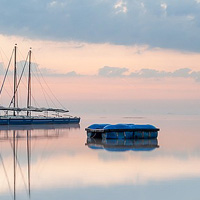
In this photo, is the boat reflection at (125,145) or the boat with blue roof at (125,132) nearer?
the boat reflection at (125,145)

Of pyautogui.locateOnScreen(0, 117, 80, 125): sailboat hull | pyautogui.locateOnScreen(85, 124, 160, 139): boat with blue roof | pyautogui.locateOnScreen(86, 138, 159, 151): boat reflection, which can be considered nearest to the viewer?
pyautogui.locateOnScreen(86, 138, 159, 151): boat reflection

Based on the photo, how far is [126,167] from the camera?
28656 millimetres

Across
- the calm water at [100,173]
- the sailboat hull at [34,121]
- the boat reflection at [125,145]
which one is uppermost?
the calm water at [100,173]

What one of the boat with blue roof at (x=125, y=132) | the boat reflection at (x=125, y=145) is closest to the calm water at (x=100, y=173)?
the boat reflection at (x=125, y=145)

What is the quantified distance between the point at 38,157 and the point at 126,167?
789 cm

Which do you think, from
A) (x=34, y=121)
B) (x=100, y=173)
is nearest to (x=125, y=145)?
(x=100, y=173)

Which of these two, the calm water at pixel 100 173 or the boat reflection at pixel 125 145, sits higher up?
the calm water at pixel 100 173

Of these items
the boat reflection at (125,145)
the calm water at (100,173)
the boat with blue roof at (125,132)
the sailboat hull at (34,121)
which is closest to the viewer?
the calm water at (100,173)

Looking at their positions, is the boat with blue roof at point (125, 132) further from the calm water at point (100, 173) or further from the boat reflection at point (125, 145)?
the calm water at point (100, 173)

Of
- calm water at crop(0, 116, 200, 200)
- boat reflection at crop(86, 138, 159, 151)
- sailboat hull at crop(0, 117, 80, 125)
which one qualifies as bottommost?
sailboat hull at crop(0, 117, 80, 125)

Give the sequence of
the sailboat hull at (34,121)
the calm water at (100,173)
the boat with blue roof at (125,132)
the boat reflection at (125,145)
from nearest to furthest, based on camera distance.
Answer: the calm water at (100,173) → the boat reflection at (125,145) → the boat with blue roof at (125,132) → the sailboat hull at (34,121)

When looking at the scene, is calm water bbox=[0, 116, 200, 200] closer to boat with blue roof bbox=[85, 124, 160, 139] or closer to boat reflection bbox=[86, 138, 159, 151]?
boat reflection bbox=[86, 138, 159, 151]

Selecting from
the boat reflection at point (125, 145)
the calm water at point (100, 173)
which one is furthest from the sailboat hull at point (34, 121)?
the calm water at point (100, 173)

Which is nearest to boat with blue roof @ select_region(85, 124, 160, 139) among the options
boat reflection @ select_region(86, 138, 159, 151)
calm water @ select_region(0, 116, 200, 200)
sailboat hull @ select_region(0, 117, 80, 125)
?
boat reflection @ select_region(86, 138, 159, 151)
